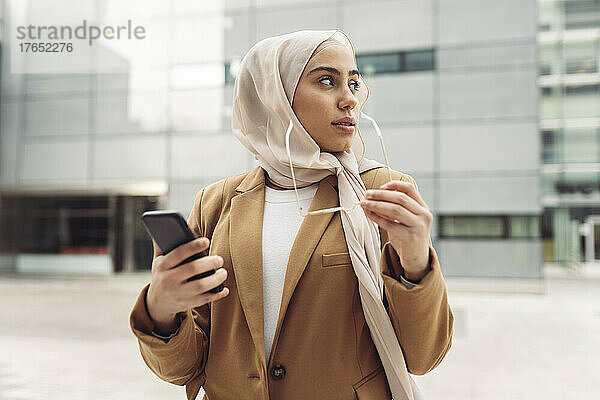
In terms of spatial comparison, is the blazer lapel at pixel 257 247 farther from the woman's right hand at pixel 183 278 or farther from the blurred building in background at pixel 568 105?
the blurred building in background at pixel 568 105

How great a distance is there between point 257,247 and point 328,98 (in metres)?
0.32

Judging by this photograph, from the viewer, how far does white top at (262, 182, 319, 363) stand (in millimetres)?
1041

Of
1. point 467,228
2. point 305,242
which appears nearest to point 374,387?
point 305,242

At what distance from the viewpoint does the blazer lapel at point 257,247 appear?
100 cm

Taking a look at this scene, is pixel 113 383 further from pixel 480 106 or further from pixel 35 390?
pixel 480 106

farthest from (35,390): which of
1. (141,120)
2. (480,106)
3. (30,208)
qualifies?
(30,208)

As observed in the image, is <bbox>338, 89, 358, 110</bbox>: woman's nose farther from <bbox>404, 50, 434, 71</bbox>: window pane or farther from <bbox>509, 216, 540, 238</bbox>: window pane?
<bbox>509, 216, 540, 238</bbox>: window pane

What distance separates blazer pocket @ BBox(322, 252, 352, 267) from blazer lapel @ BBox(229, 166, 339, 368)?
0.03 m

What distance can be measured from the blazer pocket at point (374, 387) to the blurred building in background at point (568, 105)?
30.9 ft

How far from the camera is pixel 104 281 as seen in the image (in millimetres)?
11531

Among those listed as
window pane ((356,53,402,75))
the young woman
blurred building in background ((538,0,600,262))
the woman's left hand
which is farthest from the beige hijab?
blurred building in background ((538,0,600,262))

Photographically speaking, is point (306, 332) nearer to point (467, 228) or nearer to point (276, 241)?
point (276, 241)

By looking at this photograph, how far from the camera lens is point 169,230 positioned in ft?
2.67

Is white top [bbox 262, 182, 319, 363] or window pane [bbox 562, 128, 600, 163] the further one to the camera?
window pane [bbox 562, 128, 600, 163]
